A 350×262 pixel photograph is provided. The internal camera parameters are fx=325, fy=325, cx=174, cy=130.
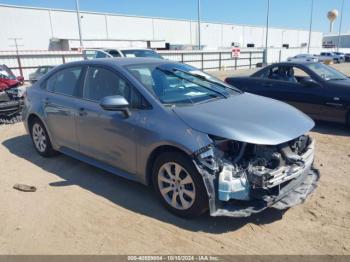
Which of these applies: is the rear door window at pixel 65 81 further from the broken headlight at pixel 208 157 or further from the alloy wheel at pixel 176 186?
the broken headlight at pixel 208 157

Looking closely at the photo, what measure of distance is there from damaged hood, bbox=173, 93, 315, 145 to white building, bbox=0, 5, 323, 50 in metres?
33.9

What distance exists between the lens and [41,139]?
221 inches

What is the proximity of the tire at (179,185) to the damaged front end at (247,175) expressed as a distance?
0.35ft

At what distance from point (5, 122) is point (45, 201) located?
5.31 metres

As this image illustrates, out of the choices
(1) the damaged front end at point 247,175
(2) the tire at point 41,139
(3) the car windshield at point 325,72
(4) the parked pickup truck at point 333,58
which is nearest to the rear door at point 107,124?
(1) the damaged front end at point 247,175

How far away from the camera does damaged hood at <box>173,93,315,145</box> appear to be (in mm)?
3172

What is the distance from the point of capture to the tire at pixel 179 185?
3238 mm

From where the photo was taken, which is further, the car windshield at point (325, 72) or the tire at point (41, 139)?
the car windshield at point (325, 72)

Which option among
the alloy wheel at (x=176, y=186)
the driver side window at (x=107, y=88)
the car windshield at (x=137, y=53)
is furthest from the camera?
the car windshield at (x=137, y=53)

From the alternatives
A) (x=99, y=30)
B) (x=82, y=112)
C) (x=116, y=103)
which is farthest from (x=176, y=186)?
(x=99, y=30)

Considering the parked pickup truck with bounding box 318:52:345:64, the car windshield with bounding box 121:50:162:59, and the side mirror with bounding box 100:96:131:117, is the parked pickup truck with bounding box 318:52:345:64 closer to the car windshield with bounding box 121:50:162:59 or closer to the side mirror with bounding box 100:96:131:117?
the car windshield with bounding box 121:50:162:59

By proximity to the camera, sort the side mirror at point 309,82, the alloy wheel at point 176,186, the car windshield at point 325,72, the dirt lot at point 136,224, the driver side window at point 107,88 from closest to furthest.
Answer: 1. the dirt lot at point 136,224
2. the alloy wheel at point 176,186
3. the driver side window at point 107,88
4. the side mirror at point 309,82
5. the car windshield at point 325,72

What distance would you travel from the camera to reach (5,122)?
333 inches

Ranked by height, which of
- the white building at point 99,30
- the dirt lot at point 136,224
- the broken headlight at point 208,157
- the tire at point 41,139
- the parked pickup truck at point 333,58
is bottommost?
the parked pickup truck at point 333,58
